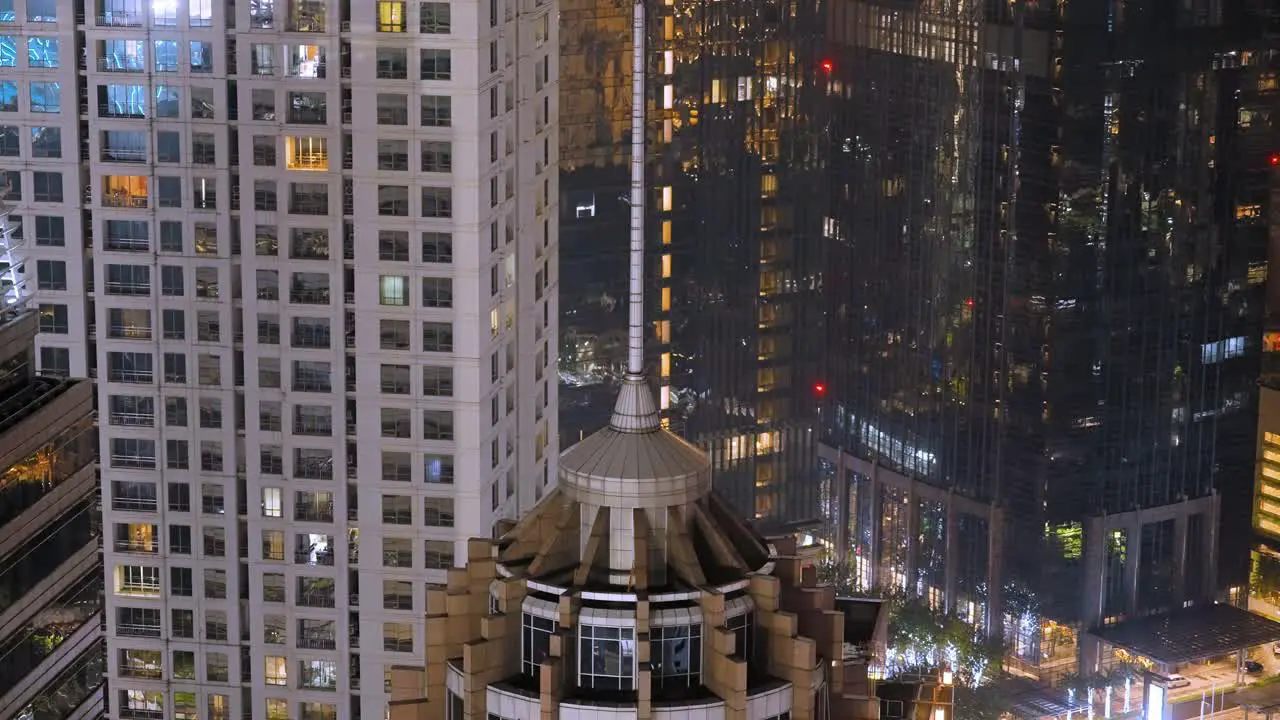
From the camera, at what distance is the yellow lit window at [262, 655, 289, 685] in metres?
192

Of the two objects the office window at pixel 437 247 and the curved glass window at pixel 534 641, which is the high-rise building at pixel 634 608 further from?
the office window at pixel 437 247

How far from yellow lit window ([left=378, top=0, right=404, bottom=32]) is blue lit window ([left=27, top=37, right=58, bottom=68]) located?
20.3m

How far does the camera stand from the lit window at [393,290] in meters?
185

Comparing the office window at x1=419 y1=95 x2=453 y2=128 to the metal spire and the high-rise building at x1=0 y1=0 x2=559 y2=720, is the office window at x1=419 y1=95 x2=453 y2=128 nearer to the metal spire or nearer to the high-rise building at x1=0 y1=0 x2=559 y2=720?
the high-rise building at x1=0 y1=0 x2=559 y2=720

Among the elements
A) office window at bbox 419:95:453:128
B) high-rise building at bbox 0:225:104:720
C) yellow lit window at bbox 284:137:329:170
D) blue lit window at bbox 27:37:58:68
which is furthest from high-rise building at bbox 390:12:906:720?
blue lit window at bbox 27:37:58:68

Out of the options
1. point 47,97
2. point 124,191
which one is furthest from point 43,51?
point 124,191

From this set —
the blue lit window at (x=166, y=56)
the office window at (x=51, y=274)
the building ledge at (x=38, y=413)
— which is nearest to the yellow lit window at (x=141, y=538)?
the office window at (x=51, y=274)

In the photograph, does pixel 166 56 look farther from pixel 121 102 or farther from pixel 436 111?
pixel 436 111

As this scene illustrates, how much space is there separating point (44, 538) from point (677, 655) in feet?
87.6

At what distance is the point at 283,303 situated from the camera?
18788 centimetres

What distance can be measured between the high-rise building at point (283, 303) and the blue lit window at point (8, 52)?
132 mm

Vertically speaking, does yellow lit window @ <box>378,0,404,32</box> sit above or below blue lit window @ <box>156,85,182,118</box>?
above

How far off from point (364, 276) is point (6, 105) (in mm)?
23925

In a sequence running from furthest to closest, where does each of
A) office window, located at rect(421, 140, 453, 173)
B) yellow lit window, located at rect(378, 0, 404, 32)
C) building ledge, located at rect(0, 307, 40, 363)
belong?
office window, located at rect(421, 140, 453, 173) → yellow lit window, located at rect(378, 0, 404, 32) → building ledge, located at rect(0, 307, 40, 363)
